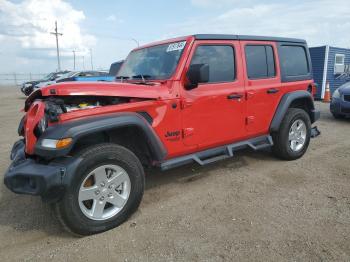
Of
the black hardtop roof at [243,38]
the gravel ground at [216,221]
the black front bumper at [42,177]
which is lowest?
the gravel ground at [216,221]

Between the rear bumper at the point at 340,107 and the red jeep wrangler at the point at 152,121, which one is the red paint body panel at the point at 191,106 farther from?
the rear bumper at the point at 340,107

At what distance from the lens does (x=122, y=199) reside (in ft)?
10.4

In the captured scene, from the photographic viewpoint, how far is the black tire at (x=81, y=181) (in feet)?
9.16

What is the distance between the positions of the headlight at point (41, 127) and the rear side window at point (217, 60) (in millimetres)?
1847

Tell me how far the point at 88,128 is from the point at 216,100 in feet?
5.77

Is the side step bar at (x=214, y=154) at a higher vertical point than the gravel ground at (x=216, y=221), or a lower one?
higher

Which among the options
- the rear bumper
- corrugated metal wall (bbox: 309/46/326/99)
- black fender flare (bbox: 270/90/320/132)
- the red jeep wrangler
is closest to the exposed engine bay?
the red jeep wrangler

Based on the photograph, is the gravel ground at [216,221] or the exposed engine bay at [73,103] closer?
the gravel ground at [216,221]

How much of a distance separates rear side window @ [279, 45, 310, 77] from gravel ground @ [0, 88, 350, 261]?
1594 mm

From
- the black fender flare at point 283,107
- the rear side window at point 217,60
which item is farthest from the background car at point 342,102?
the rear side window at point 217,60

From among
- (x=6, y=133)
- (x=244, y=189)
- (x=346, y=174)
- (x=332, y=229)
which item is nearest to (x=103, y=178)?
(x=244, y=189)

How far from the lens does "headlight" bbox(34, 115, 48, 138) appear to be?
115 inches

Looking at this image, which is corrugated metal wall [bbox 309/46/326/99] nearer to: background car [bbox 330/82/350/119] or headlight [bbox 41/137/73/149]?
background car [bbox 330/82/350/119]

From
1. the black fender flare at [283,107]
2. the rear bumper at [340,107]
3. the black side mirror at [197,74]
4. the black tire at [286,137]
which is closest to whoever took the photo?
the black side mirror at [197,74]
